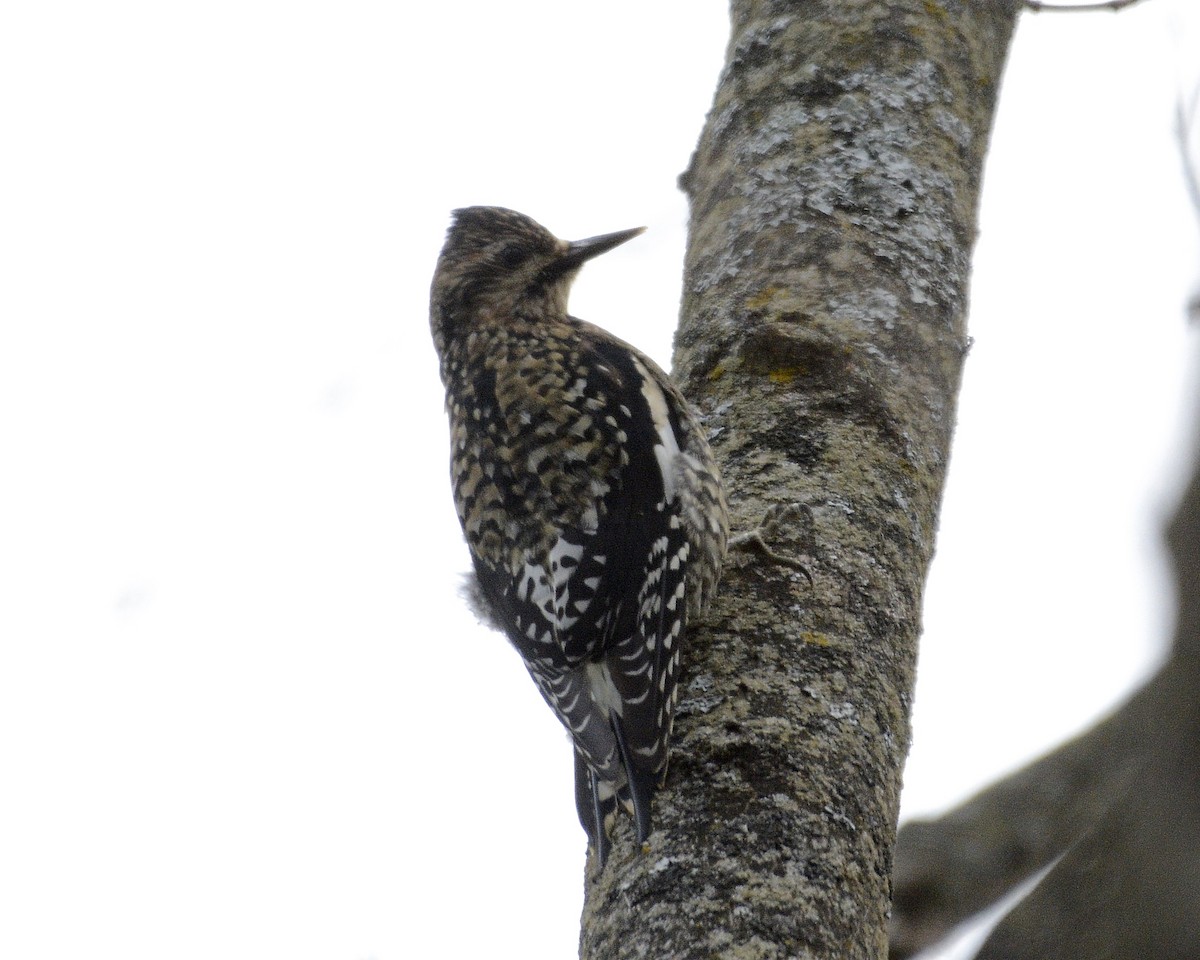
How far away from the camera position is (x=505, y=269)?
13.1ft

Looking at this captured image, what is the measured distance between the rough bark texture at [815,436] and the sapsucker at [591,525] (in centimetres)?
10

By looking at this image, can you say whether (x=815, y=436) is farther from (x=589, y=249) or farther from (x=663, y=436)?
(x=589, y=249)

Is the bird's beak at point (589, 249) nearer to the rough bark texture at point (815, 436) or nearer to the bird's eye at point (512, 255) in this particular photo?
the bird's eye at point (512, 255)

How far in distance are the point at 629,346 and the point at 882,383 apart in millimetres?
860

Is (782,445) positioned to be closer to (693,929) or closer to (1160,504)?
(693,929)

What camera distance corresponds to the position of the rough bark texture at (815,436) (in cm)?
196

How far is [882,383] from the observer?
9.30 ft

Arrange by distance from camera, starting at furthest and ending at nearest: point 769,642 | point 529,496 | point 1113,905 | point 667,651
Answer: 1. point 529,496
2. point 667,651
3. point 769,642
4. point 1113,905

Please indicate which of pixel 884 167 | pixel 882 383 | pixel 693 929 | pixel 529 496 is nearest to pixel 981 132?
pixel 884 167

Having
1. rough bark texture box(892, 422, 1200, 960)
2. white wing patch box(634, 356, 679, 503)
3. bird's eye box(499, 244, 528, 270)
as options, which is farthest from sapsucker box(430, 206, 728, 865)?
rough bark texture box(892, 422, 1200, 960)

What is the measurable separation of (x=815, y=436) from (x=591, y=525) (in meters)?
0.53

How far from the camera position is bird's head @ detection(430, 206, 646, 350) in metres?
3.90

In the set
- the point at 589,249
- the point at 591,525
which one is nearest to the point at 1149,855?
the point at 591,525

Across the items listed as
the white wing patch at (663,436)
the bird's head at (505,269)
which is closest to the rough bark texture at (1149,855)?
the white wing patch at (663,436)
